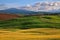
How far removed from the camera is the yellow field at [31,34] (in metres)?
2.71

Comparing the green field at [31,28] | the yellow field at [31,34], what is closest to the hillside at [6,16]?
the green field at [31,28]

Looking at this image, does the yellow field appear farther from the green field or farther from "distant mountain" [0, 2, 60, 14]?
"distant mountain" [0, 2, 60, 14]

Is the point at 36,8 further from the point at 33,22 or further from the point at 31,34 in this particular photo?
the point at 31,34

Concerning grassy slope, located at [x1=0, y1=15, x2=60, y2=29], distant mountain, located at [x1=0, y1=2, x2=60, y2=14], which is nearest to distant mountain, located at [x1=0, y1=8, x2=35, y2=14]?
distant mountain, located at [x1=0, y1=2, x2=60, y2=14]

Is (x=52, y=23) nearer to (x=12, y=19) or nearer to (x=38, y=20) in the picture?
(x=38, y=20)

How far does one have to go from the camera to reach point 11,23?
112 inches

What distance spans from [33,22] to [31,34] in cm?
23

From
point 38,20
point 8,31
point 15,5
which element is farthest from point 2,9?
point 38,20

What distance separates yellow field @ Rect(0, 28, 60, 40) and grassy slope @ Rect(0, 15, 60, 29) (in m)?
0.08

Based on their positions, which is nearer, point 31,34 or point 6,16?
point 31,34

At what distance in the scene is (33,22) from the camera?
2.84m

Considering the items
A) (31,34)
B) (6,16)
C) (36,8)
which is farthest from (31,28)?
(6,16)

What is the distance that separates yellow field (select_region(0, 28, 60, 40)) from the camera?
2713 millimetres

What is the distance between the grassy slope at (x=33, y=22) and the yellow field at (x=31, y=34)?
76 mm
